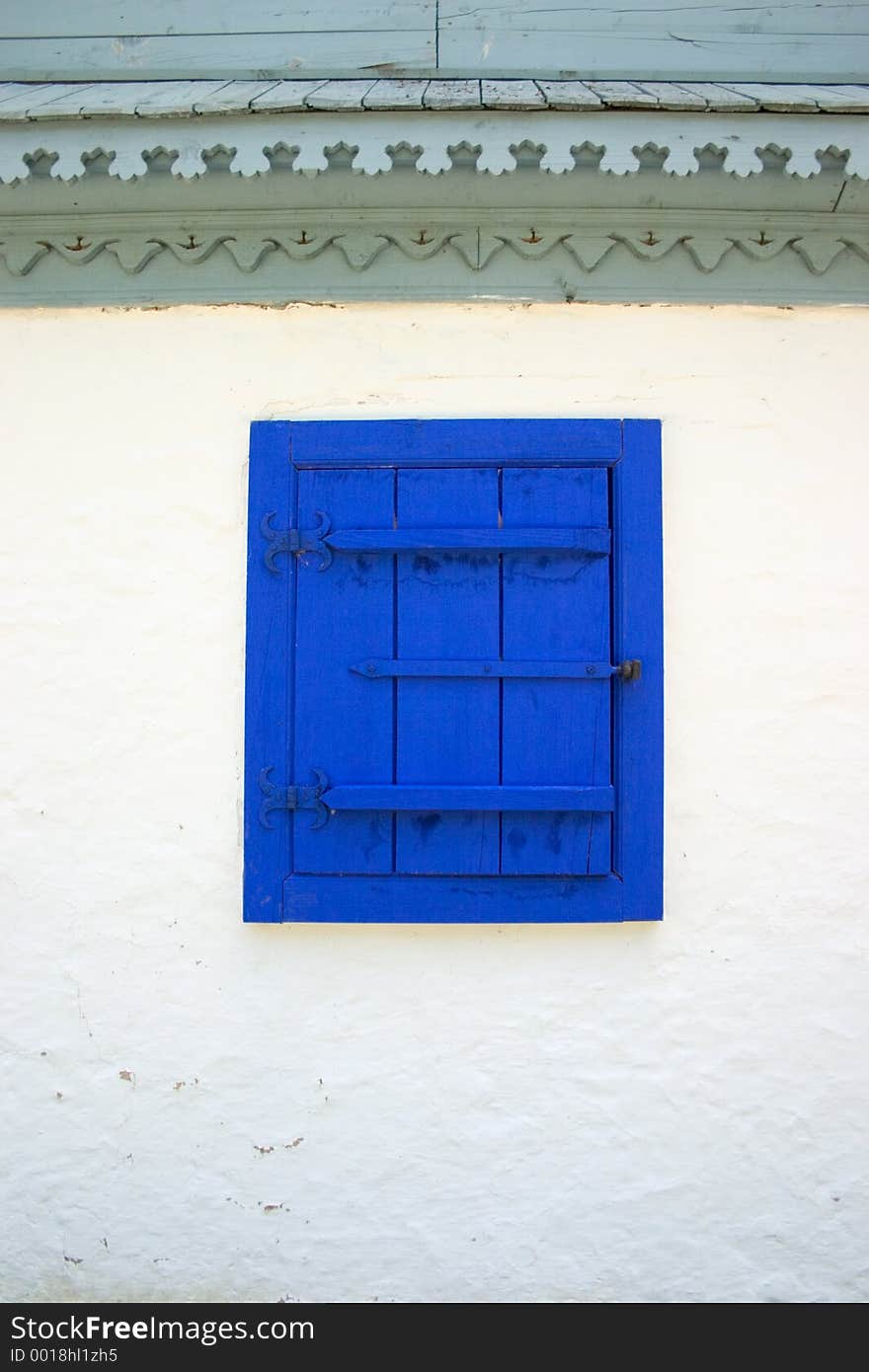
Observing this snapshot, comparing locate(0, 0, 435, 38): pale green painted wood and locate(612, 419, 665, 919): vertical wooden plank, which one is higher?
locate(0, 0, 435, 38): pale green painted wood

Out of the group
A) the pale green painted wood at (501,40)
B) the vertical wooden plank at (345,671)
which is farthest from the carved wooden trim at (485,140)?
the vertical wooden plank at (345,671)

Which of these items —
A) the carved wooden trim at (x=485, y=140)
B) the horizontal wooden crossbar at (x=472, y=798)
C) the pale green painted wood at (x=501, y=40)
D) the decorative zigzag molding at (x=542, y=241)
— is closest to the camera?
the carved wooden trim at (x=485, y=140)

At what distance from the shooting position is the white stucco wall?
2730 millimetres

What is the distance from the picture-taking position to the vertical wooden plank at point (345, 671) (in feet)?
8.96

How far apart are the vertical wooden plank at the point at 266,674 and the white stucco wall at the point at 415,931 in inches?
3.1

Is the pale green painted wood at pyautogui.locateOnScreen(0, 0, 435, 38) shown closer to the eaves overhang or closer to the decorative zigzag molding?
the eaves overhang

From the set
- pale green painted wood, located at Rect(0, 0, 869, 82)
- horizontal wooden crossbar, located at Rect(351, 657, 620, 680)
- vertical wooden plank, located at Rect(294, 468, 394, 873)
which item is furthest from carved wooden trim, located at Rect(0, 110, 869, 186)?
horizontal wooden crossbar, located at Rect(351, 657, 620, 680)

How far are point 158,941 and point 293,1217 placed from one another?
2.59ft

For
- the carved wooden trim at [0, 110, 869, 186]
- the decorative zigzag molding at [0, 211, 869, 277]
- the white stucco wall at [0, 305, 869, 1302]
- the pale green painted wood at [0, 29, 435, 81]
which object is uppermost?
the pale green painted wood at [0, 29, 435, 81]

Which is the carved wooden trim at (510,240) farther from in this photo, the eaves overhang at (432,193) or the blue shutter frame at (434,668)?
the blue shutter frame at (434,668)

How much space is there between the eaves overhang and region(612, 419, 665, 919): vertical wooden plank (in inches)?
19.5

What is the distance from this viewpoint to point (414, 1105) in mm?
2748

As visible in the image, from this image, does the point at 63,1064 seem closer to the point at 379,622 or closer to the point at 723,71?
the point at 379,622

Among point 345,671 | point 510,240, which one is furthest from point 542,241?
point 345,671
